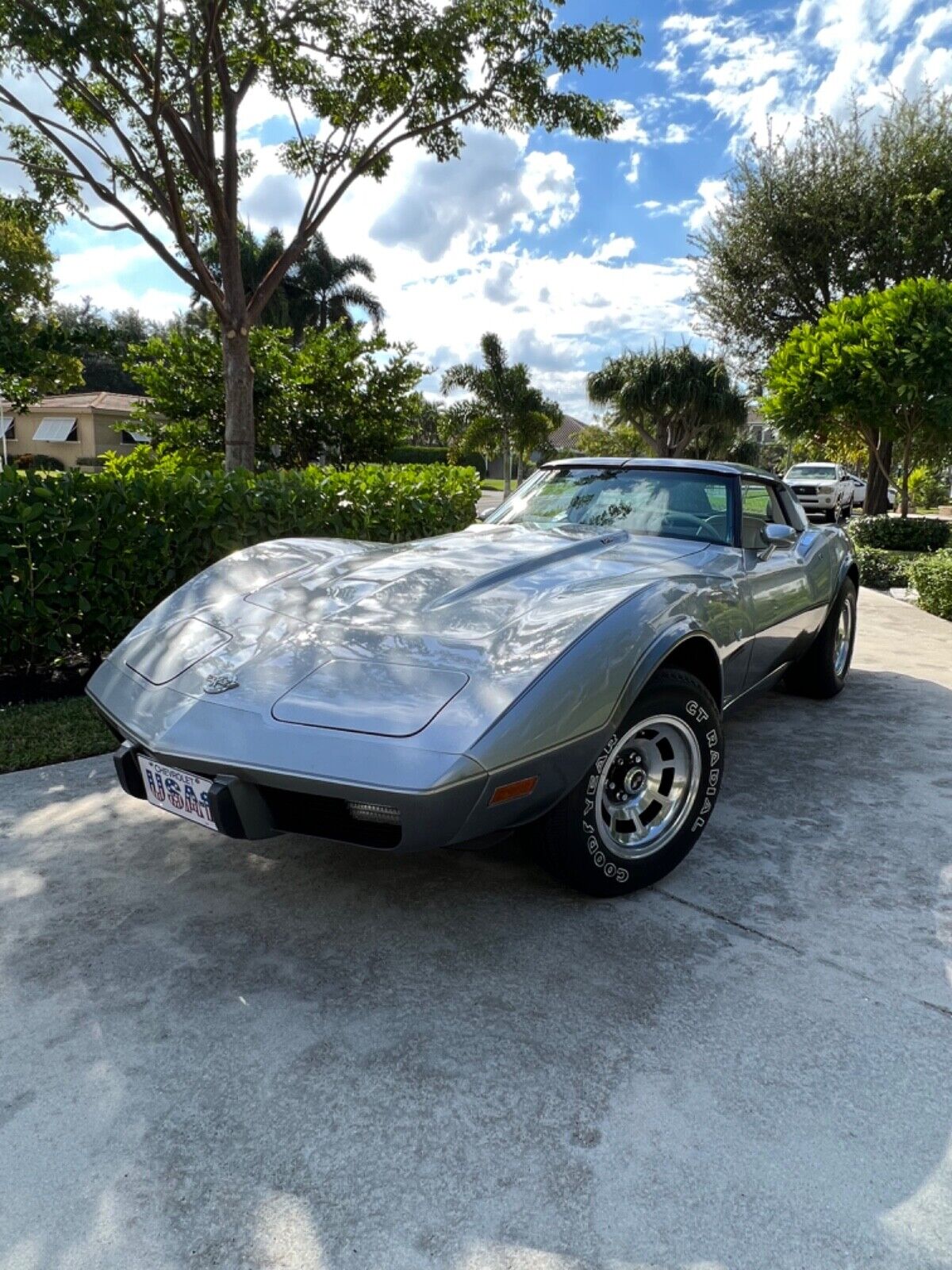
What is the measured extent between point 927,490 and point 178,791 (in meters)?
35.6

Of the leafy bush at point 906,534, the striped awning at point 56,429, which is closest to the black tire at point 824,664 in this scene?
the leafy bush at point 906,534

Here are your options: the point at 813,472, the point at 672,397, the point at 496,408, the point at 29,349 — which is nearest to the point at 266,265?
the point at 496,408

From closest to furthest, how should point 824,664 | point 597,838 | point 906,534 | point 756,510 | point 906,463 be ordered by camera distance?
1. point 597,838
2. point 756,510
3. point 824,664
4. point 906,463
5. point 906,534

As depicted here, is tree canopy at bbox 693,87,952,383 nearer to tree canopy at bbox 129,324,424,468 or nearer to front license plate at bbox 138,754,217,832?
tree canopy at bbox 129,324,424,468

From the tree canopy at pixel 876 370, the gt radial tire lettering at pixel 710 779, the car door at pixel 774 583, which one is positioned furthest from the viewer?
the tree canopy at pixel 876 370

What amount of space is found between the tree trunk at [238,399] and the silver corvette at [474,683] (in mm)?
5354

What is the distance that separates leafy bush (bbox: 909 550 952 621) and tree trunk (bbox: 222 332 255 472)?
6.82 meters

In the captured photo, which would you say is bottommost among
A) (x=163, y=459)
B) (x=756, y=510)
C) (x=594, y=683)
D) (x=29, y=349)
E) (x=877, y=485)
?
(x=594, y=683)

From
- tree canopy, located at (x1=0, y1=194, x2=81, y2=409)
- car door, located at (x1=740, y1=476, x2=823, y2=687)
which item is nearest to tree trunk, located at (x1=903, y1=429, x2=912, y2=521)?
car door, located at (x1=740, y1=476, x2=823, y2=687)

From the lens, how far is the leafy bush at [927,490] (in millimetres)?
29141

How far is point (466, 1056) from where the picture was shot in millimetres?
2025

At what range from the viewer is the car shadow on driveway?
1.57 meters

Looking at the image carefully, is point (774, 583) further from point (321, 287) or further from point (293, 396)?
point (321, 287)

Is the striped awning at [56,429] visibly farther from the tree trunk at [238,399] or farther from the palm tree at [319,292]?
the tree trunk at [238,399]
